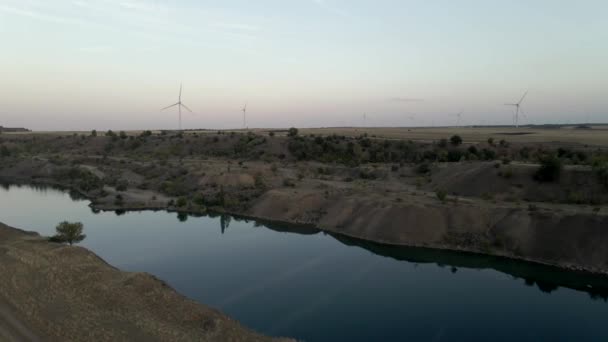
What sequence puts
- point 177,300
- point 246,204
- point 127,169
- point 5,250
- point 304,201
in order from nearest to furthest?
point 177,300 → point 5,250 → point 304,201 → point 246,204 → point 127,169

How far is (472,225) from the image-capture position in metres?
34.5

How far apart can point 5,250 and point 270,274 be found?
16.1 meters

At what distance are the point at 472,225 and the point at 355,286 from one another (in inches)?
517

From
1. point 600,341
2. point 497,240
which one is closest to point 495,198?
point 497,240

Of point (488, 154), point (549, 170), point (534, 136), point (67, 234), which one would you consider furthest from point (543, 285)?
point (534, 136)

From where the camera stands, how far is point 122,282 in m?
21.8

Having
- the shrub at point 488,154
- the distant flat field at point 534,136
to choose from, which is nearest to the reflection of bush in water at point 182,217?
the shrub at point 488,154

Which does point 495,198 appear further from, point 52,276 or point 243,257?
point 52,276

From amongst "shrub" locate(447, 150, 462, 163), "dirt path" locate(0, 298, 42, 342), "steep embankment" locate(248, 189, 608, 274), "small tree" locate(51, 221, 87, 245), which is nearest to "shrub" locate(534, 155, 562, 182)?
"steep embankment" locate(248, 189, 608, 274)

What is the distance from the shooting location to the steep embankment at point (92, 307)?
55.6ft

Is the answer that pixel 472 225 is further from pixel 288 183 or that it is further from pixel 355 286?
pixel 288 183

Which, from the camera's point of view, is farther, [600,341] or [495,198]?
[495,198]

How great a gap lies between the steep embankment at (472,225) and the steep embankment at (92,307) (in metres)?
20.1

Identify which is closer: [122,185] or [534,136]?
[122,185]
